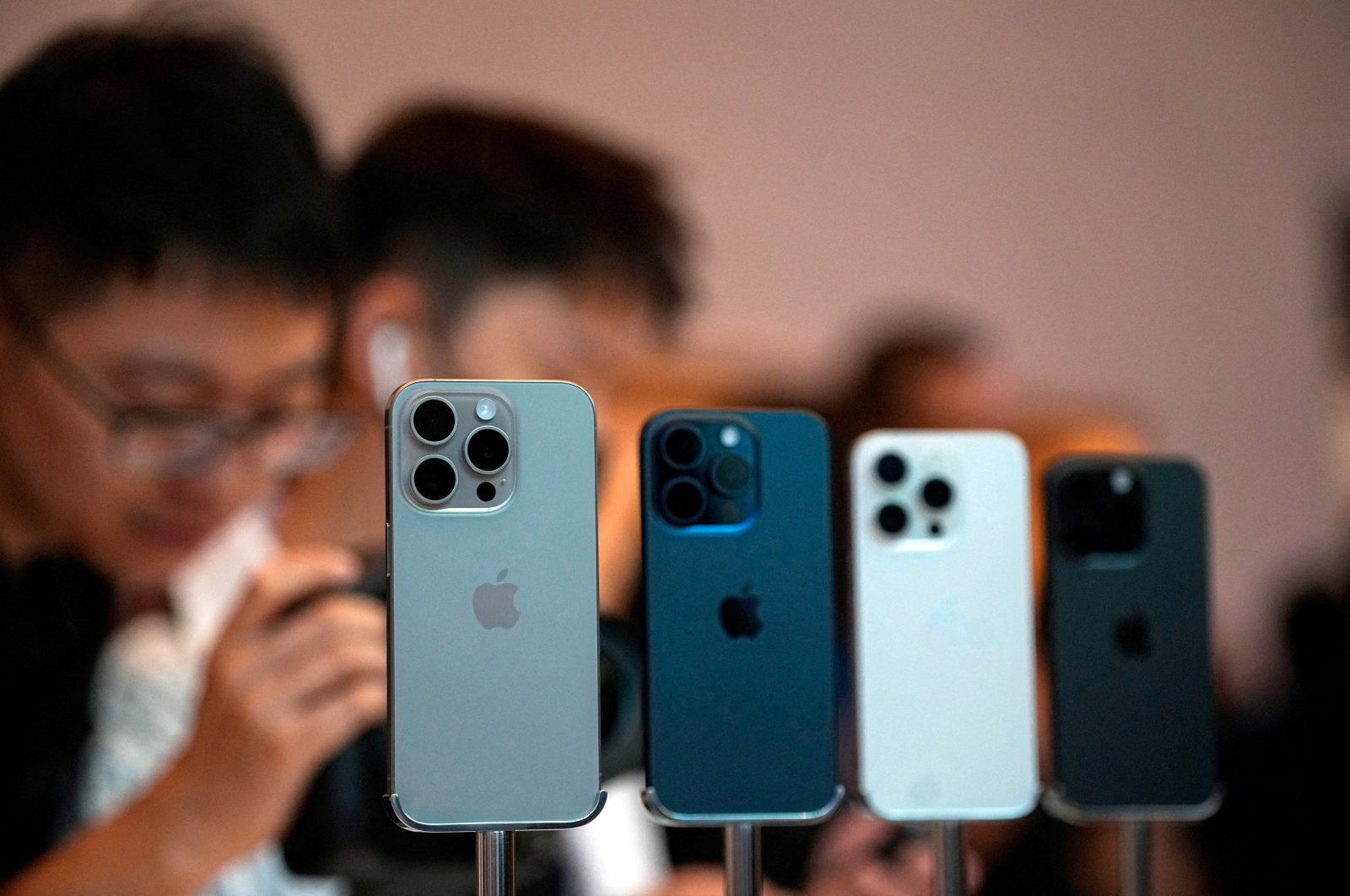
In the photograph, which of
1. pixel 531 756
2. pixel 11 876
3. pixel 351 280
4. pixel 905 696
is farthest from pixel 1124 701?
pixel 11 876

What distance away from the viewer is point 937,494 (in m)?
0.67

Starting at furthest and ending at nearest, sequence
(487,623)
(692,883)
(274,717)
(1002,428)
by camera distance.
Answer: (1002,428), (692,883), (274,717), (487,623)

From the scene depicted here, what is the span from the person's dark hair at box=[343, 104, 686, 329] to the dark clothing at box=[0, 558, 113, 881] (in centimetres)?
39

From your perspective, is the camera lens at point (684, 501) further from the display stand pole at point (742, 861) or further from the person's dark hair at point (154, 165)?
the person's dark hair at point (154, 165)

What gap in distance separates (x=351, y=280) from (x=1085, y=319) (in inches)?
30.6

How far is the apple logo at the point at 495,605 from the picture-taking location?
57 cm

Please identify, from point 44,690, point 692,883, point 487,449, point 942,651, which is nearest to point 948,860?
point 942,651

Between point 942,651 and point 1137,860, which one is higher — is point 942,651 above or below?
above

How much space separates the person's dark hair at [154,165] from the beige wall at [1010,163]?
43mm

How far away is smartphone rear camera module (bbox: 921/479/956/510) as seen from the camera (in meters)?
0.67

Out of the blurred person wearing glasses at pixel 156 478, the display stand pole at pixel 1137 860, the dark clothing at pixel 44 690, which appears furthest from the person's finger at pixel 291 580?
the display stand pole at pixel 1137 860

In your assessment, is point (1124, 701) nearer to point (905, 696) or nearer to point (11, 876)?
point (905, 696)

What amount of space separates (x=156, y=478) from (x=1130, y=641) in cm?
84

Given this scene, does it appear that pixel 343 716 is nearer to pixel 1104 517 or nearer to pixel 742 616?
pixel 742 616
